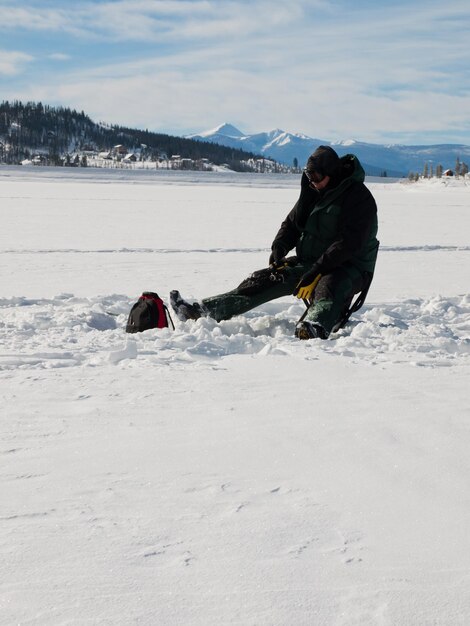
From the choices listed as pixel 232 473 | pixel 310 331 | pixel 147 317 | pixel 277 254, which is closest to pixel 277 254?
pixel 277 254

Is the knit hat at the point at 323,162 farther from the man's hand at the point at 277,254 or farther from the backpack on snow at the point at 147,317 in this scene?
the backpack on snow at the point at 147,317

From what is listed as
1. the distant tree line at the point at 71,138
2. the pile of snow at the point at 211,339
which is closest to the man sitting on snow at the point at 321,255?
the pile of snow at the point at 211,339

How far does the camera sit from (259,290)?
4.93m

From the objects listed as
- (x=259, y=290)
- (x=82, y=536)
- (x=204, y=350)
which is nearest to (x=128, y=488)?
(x=82, y=536)

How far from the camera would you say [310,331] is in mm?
4219

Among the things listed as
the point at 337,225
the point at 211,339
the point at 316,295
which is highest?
the point at 337,225

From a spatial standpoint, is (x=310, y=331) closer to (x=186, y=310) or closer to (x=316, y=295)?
(x=316, y=295)

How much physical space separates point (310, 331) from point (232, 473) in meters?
2.15

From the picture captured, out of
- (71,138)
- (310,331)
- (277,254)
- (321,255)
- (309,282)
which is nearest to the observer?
(310,331)

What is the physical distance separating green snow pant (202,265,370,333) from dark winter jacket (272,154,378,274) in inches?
3.5

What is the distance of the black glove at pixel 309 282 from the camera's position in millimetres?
4656

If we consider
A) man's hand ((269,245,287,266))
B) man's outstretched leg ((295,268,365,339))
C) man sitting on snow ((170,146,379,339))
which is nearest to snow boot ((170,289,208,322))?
man sitting on snow ((170,146,379,339))

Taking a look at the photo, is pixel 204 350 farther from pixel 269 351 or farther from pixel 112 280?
pixel 112 280

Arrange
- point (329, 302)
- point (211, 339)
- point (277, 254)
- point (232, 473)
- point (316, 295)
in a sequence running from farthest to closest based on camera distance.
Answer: point (277, 254), point (316, 295), point (329, 302), point (211, 339), point (232, 473)
